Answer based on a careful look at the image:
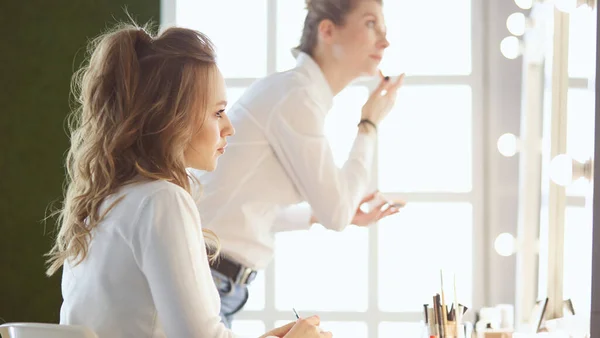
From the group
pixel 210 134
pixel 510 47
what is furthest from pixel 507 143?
pixel 210 134

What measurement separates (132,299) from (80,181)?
27 cm

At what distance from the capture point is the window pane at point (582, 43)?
4.30ft

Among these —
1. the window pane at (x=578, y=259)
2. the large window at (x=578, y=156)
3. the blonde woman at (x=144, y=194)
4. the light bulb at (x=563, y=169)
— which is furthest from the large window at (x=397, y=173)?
the blonde woman at (x=144, y=194)

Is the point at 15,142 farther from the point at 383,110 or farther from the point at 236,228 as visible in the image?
the point at 383,110

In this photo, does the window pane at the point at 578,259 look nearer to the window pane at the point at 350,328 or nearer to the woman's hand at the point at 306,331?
the woman's hand at the point at 306,331

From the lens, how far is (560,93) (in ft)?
6.00

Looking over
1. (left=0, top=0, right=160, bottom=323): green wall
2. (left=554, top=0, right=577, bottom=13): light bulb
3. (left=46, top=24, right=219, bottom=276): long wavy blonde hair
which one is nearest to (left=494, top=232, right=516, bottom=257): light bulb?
(left=554, top=0, right=577, bottom=13): light bulb

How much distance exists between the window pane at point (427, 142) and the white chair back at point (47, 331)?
1.61 m

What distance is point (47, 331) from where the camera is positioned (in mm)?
1167

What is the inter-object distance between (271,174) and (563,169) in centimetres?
83

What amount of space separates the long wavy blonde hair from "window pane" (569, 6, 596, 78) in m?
0.61

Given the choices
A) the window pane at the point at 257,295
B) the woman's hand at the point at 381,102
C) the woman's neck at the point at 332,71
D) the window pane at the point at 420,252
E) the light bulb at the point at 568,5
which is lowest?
the window pane at the point at 257,295

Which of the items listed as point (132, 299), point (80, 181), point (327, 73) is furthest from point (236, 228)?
point (132, 299)

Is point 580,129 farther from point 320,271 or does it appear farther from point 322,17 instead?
point 320,271
